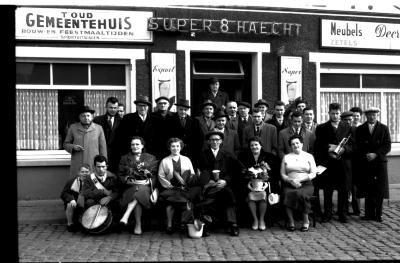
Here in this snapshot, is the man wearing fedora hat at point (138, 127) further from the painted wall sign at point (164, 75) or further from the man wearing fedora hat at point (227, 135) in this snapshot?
the painted wall sign at point (164, 75)

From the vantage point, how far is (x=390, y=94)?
1274cm

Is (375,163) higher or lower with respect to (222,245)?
higher

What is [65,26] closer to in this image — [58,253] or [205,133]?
[205,133]

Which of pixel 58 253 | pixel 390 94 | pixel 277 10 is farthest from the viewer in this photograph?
pixel 390 94

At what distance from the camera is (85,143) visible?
8.81 metres

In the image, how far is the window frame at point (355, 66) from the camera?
1193cm

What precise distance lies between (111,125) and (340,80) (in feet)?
18.4

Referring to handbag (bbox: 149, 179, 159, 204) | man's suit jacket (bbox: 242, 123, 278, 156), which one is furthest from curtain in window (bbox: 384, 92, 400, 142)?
handbag (bbox: 149, 179, 159, 204)

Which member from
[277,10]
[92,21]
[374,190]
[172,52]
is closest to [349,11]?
[277,10]

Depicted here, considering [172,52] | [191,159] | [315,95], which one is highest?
[172,52]

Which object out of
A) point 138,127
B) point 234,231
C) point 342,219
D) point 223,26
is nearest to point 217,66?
point 223,26

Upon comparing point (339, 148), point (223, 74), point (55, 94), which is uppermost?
point (223, 74)

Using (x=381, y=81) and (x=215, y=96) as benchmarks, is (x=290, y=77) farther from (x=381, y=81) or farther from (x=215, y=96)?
(x=381, y=81)

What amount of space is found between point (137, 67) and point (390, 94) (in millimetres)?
5971
